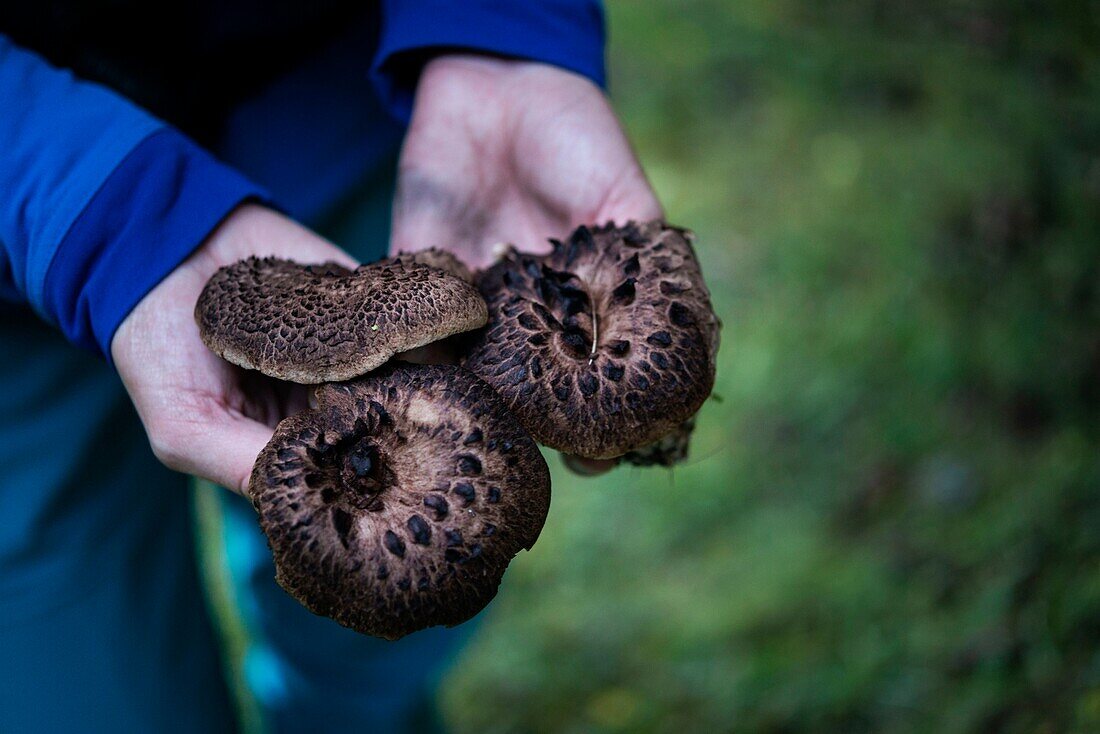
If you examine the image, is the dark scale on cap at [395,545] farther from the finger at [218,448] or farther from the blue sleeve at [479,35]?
the blue sleeve at [479,35]

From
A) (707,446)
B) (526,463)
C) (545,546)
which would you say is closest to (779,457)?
(707,446)

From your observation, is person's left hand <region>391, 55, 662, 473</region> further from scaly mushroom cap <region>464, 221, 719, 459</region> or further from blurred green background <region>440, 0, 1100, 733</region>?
blurred green background <region>440, 0, 1100, 733</region>

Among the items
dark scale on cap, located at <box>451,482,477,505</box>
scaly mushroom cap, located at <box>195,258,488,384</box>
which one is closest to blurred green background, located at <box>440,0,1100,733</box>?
dark scale on cap, located at <box>451,482,477,505</box>

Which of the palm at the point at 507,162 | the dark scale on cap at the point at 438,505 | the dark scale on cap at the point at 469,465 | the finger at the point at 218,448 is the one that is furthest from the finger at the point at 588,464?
the finger at the point at 218,448

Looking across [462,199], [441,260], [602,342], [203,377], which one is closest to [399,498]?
[203,377]

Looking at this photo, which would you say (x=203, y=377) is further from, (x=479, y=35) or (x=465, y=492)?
(x=479, y=35)

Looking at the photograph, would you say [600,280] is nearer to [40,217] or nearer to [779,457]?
[40,217]
